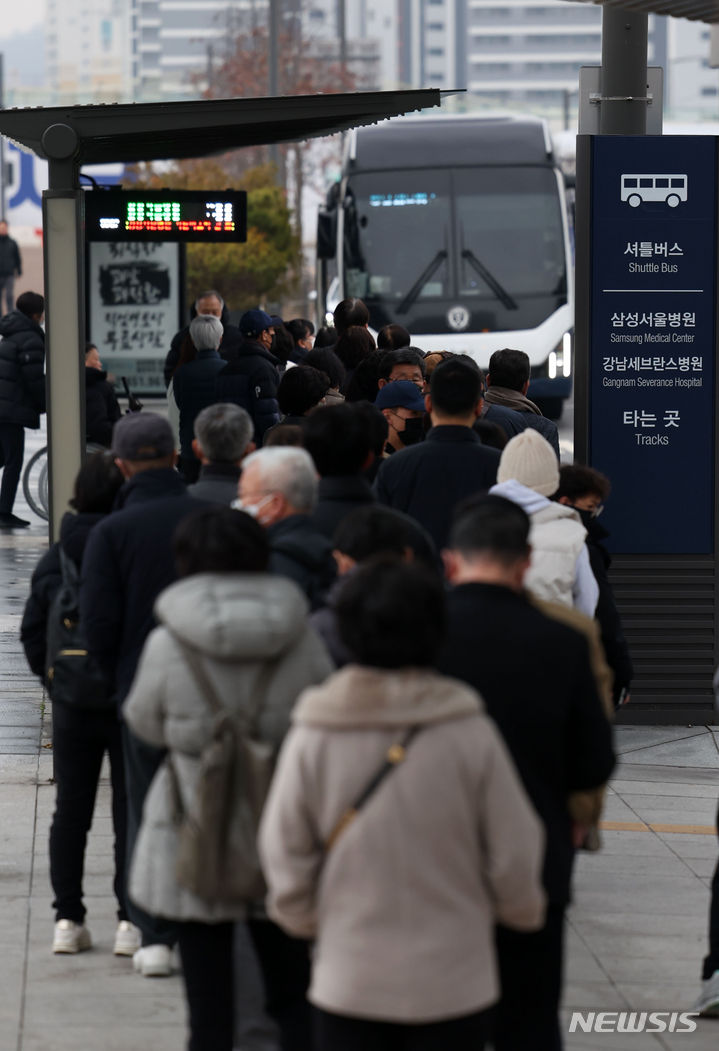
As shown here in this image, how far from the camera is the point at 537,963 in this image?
13.2 feet

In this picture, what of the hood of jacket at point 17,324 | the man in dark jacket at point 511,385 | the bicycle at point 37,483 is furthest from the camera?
the bicycle at point 37,483

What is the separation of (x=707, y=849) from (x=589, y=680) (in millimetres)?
3533

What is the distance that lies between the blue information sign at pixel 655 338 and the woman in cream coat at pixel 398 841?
19.3 feet

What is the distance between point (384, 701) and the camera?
11.0 feet

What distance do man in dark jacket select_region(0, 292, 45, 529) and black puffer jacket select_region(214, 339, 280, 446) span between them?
11.8 feet

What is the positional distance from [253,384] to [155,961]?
6253mm

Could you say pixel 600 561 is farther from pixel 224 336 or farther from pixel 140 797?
pixel 224 336

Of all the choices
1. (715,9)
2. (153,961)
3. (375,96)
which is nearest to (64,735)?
(153,961)

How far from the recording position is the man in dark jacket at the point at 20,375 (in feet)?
48.6

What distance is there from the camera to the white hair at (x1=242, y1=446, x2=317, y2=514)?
4.99 m

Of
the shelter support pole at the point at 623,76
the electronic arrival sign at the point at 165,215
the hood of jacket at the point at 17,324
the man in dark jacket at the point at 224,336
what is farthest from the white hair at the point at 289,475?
the hood of jacket at the point at 17,324

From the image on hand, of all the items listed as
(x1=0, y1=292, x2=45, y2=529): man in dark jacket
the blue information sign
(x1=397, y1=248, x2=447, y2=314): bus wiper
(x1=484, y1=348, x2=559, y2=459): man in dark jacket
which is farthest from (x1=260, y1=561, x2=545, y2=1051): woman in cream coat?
(x1=397, y1=248, x2=447, y2=314): bus wiper

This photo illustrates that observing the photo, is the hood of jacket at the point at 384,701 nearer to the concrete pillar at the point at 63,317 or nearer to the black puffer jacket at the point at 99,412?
the concrete pillar at the point at 63,317

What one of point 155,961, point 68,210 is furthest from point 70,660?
point 68,210
